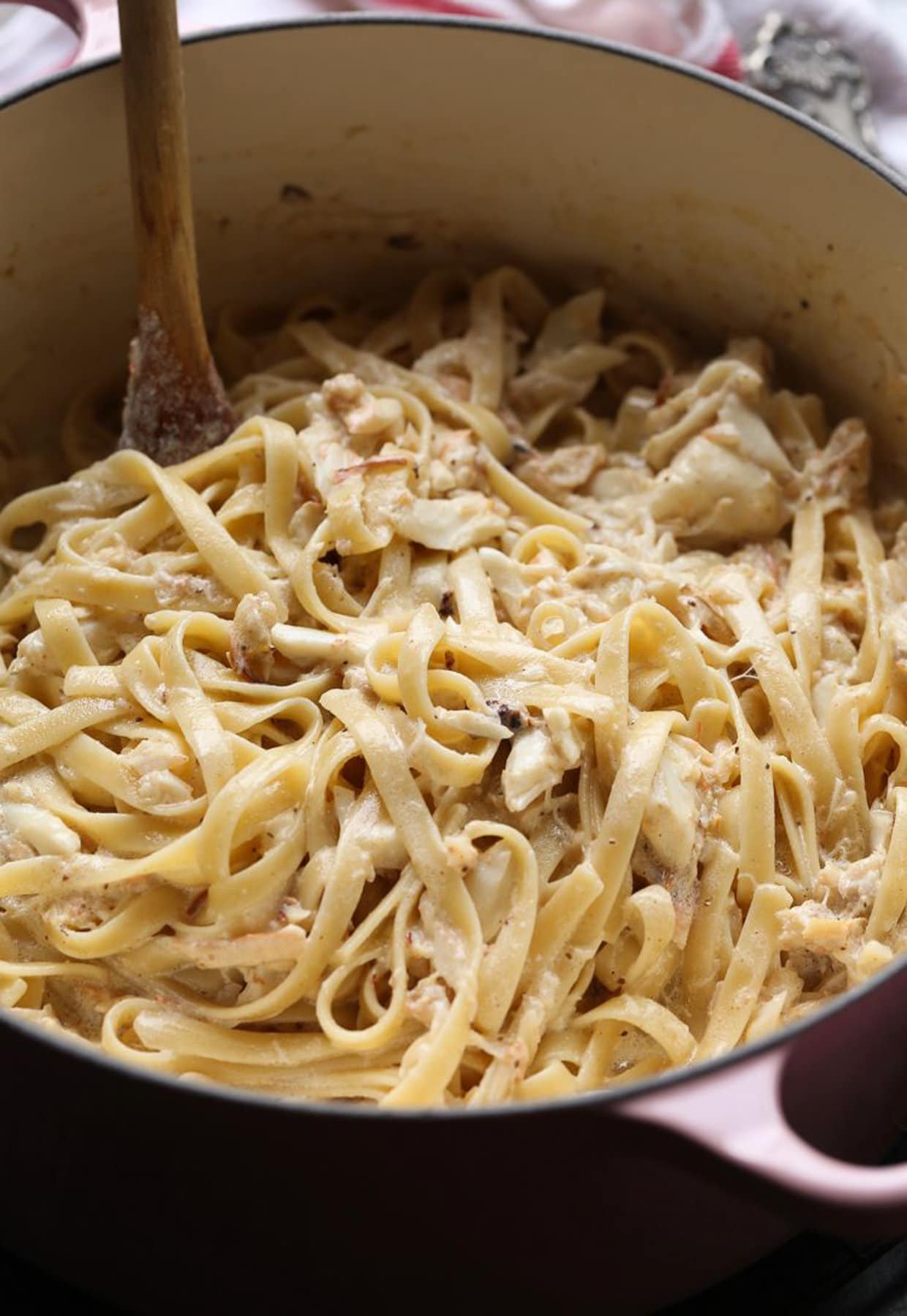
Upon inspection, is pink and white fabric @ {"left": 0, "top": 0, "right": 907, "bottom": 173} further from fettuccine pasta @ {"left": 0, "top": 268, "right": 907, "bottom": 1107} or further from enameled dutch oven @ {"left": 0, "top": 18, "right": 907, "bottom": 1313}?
fettuccine pasta @ {"left": 0, "top": 268, "right": 907, "bottom": 1107}

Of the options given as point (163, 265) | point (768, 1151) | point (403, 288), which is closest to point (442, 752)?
point (768, 1151)

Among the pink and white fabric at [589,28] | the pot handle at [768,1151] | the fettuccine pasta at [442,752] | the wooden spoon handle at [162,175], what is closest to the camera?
the pot handle at [768,1151]

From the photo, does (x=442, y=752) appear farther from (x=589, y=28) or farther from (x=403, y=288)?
(x=589, y=28)

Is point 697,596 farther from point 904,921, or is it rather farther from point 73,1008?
point 73,1008

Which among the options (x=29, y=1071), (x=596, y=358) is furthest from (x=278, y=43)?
(x=29, y=1071)

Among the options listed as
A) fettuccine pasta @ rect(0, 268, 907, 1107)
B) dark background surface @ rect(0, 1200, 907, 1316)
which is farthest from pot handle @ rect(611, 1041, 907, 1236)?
dark background surface @ rect(0, 1200, 907, 1316)

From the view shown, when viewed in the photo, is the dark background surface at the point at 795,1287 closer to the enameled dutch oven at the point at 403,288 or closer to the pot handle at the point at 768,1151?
the enameled dutch oven at the point at 403,288

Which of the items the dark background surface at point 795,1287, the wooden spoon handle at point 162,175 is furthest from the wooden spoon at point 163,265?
the dark background surface at point 795,1287
